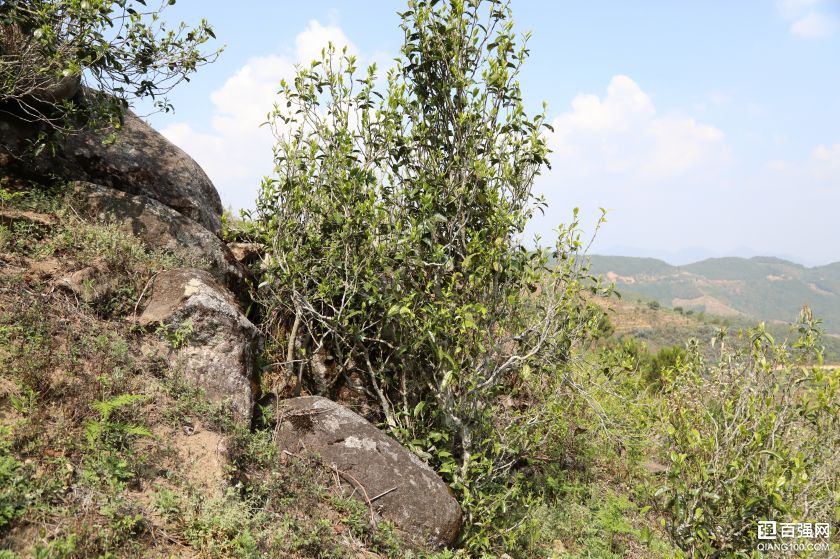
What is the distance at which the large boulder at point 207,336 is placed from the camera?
19.3ft

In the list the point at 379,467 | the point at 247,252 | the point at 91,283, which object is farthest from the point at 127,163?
the point at 379,467

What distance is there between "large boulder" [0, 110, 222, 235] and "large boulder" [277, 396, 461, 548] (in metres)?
4.84

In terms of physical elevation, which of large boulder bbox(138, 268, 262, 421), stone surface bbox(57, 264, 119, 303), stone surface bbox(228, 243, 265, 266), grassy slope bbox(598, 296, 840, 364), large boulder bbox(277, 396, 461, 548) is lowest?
grassy slope bbox(598, 296, 840, 364)

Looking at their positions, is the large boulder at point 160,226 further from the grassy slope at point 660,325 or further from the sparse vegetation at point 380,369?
the grassy slope at point 660,325

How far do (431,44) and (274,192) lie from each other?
3.24 metres

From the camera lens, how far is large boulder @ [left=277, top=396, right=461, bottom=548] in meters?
5.64

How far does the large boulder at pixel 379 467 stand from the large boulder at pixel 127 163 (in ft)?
15.9

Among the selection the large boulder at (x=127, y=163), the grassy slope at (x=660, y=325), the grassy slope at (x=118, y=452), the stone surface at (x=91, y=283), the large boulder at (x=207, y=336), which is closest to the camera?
the grassy slope at (x=118, y=452)

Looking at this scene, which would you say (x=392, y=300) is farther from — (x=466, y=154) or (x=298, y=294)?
(x=466, y=154)

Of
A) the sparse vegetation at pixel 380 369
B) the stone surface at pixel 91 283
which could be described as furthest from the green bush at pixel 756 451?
the stone surface at pixel 91 283

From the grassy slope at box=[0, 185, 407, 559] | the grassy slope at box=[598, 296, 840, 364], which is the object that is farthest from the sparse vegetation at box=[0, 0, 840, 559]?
the grassy slope at box=[598, 296, 840, 364]

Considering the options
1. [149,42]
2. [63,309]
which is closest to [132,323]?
[63,309]

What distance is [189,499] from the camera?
4398 mm

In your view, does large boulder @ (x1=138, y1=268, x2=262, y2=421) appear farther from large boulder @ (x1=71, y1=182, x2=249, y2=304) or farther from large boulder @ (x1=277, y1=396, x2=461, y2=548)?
large boulder @ (x1=71, y1=182, x2=249, y2=304)
